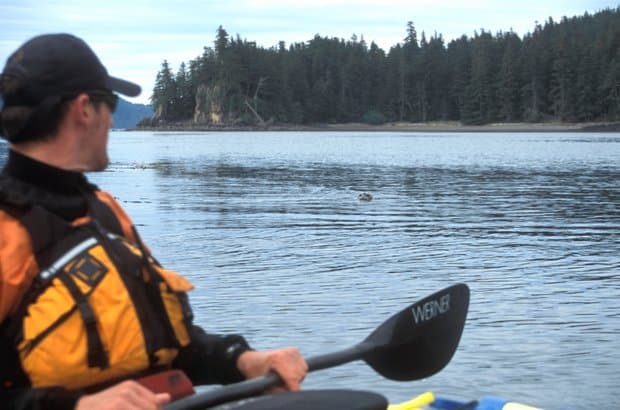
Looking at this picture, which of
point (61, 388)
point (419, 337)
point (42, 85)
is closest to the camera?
point (61, 388)

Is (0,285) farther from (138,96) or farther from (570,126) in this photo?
(570,126)

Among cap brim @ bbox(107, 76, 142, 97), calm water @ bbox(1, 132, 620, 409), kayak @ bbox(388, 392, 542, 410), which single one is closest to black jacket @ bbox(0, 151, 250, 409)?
cap brim @ bbox(107, 76, 142, 97)

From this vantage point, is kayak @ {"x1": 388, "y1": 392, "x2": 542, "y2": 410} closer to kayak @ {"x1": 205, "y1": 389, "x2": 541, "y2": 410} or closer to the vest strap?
kayak @ {"x1": 205, "y1": 389, "x2": 541, "y2": 410}

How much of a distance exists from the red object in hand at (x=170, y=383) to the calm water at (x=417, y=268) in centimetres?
614

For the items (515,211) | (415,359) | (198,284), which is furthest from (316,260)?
(415,359)

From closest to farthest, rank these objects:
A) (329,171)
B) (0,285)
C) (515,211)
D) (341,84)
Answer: (0,285)
(515,211)
(329,171)
(341,84)

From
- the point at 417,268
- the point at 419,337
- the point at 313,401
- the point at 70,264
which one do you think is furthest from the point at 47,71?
the point at 417,268

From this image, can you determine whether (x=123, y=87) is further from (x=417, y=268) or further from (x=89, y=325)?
(x=417, y=268)

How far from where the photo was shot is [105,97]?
331cm

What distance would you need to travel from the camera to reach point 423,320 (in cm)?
443

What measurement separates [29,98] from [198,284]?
11.9 meters

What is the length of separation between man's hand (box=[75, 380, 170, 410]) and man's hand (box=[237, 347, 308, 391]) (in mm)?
716

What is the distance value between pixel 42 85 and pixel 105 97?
0.75 ft

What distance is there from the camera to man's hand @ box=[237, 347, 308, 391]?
3549mm
